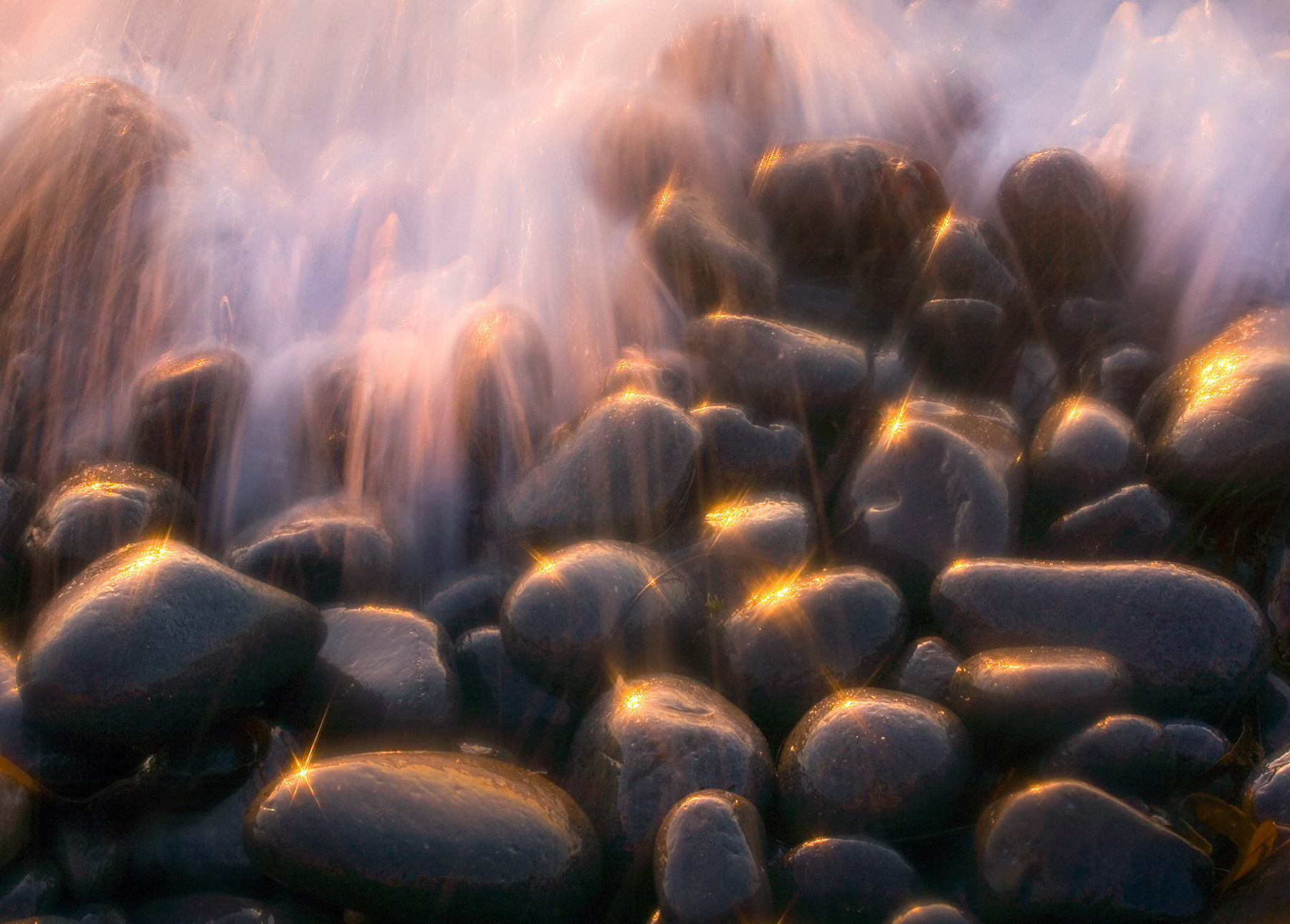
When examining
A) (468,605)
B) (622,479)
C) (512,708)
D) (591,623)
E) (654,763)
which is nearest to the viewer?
(654,763)

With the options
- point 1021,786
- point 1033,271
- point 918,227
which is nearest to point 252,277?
point 918,227

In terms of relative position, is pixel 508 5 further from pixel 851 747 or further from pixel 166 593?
pixel 851 747

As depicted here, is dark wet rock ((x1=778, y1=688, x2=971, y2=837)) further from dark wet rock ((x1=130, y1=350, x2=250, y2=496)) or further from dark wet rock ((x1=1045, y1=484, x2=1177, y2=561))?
dark wet rock ((x1=130, y1=350, x2=250, y2=496))

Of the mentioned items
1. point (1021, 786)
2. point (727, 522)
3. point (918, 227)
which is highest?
point (918, 227)

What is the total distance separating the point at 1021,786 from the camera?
83.7 inches

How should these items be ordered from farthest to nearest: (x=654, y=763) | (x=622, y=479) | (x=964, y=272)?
1. (x=964, y=272)
2. (x=622, y=479)
3. (x=654, y=763)

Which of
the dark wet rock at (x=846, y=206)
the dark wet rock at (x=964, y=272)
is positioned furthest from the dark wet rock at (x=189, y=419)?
the dark wet rock at (x=964, y=272)

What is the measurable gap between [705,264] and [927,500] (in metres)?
1.61

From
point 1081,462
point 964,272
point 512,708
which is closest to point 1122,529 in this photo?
point 1081,462

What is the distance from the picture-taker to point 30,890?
2.13 meters

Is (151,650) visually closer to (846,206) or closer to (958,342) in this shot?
(958,342)

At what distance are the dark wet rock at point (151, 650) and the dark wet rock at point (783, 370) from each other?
1.86m

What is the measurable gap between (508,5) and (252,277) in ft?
9.93

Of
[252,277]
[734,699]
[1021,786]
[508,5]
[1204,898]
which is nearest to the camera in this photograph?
→ [1204,898]
